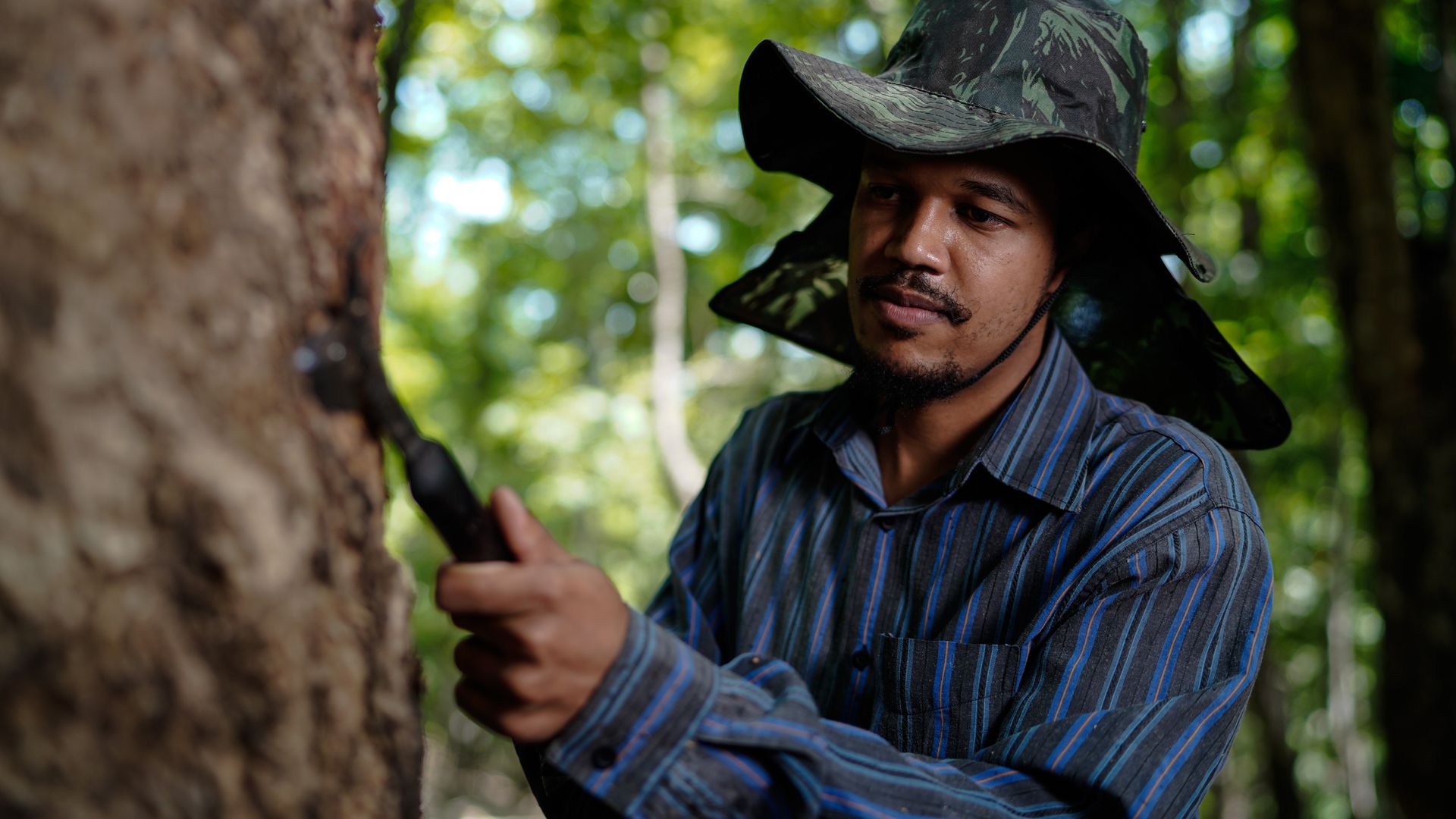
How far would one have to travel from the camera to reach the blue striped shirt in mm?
1179

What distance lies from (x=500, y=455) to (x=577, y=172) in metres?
3.56

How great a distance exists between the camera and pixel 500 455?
12383mm

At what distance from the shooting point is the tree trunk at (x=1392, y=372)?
4711mm

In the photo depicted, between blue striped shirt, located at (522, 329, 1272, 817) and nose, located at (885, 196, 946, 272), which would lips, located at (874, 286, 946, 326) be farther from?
blue striped shirt, located at (522, 329, 1272, 817)

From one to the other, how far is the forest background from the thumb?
2.27m

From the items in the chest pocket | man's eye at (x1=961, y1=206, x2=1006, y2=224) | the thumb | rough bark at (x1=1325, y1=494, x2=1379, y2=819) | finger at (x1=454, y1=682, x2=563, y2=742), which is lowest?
rough bark at (x1=1325, y1=494, x2=1379, y2=819)

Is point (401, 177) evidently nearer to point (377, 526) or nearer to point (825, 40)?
point (825, 40)

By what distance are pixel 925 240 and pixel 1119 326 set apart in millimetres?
795

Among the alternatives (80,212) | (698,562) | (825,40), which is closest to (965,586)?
(698,562)

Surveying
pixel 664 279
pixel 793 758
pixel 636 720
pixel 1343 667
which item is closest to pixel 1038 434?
pixel 793 758

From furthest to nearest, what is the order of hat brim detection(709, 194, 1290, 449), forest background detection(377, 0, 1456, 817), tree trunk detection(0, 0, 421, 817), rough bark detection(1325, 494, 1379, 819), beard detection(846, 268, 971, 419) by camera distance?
rough bark detection(1325, 494, 1379, 819) < forest background detection(377, 0, 1456, 817) < hat brim detection(709, 194, 1290, 449) < beard detection(846, 268, 971, 419) < tree trunk detection(0, 0, 421, 817)

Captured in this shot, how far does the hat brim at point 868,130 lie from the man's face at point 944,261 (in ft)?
0.34

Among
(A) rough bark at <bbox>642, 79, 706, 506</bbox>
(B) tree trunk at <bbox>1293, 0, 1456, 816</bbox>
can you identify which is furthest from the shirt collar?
(A) rough bark at <bbox>642, 79, 706, 506</bbox>

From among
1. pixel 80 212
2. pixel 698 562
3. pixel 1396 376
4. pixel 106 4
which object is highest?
pixel 106 4
